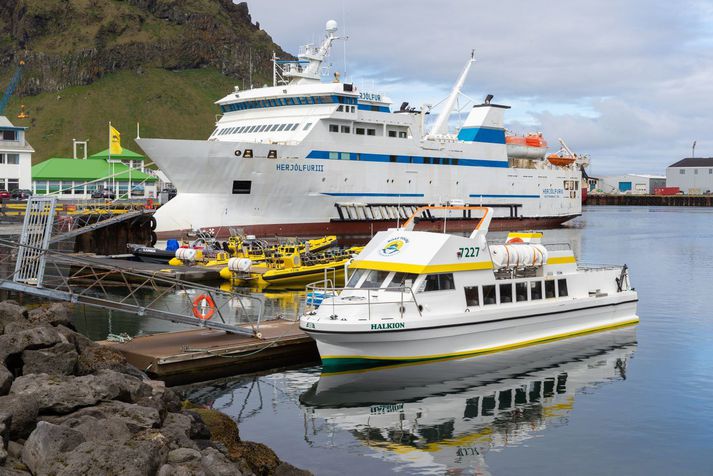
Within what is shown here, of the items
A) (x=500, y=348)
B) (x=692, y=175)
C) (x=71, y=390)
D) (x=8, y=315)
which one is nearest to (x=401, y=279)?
(x=500, y=348)

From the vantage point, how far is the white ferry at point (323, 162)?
48.3 m

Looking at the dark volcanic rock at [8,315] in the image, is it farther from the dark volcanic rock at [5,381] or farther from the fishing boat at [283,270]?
the fishing boat at [283,270]

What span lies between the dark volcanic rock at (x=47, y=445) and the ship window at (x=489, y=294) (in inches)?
517

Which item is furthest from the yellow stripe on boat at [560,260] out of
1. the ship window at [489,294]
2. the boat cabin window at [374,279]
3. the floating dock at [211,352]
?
the floating dock at [211,352]

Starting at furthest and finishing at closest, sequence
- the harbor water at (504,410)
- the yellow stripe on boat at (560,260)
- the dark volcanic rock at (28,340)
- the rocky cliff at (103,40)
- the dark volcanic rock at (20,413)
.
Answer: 1. the rocky cliff at (103,40)
2. the yellow stripe on boat at (560,260)
3. the harbor water at (504,410)
4. the dark volcanic rock at (28,340)
5. the dark volcanic rock at (20,413)

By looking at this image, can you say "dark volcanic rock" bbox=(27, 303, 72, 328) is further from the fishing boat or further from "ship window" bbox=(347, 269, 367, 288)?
the fishing boat

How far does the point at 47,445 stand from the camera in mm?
8742

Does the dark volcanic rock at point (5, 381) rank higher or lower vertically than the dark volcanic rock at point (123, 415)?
higher

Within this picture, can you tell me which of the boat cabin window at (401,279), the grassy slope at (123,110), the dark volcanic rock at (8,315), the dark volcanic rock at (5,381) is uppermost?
the grassy slope at (123,110)

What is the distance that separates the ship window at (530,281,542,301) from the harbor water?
4.89 feet

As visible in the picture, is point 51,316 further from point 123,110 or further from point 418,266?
point 123,110

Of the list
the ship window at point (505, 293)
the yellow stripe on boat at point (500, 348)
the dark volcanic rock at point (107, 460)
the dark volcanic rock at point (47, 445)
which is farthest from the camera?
the ship window at point (505, 293)

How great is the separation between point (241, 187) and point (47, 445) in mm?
41094

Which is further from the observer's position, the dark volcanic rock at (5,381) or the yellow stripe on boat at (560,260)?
the yellow stripe on boat at (560,260)
